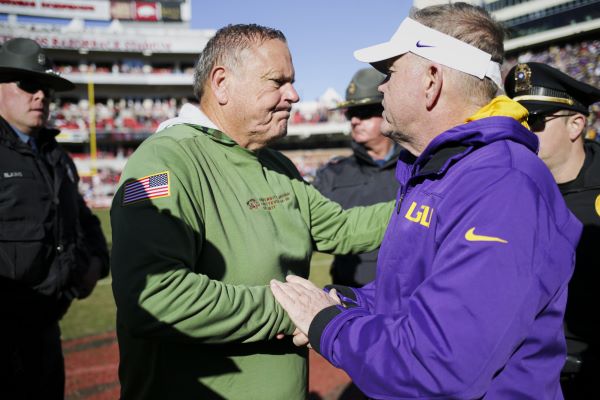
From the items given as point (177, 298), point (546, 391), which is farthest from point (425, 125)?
point (177, 298)

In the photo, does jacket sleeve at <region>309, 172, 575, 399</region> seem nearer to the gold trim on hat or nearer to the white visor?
the white visor

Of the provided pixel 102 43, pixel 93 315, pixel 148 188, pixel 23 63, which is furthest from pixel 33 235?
pixel 102 43

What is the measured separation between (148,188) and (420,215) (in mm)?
1047

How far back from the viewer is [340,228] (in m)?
2.79

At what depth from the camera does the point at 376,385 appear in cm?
150

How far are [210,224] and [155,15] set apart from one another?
54.1 metres

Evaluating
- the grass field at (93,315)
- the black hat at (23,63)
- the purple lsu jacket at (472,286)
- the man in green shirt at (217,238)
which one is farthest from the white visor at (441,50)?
the grass field at (93,315)

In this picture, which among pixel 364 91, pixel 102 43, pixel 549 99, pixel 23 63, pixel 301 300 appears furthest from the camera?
pixel 102 43

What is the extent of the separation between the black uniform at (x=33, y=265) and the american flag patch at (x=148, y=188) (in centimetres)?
165

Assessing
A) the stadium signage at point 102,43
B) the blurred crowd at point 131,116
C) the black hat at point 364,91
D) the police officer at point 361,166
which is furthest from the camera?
the stadium signage at point 102,43

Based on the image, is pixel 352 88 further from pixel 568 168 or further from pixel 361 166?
pixel 568 168

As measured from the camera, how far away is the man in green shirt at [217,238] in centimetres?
182

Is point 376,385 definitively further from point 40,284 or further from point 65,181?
point 65,181

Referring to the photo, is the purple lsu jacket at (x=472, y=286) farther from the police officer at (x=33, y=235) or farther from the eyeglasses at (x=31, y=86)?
the eyeglasses at (x=31, y=86)
